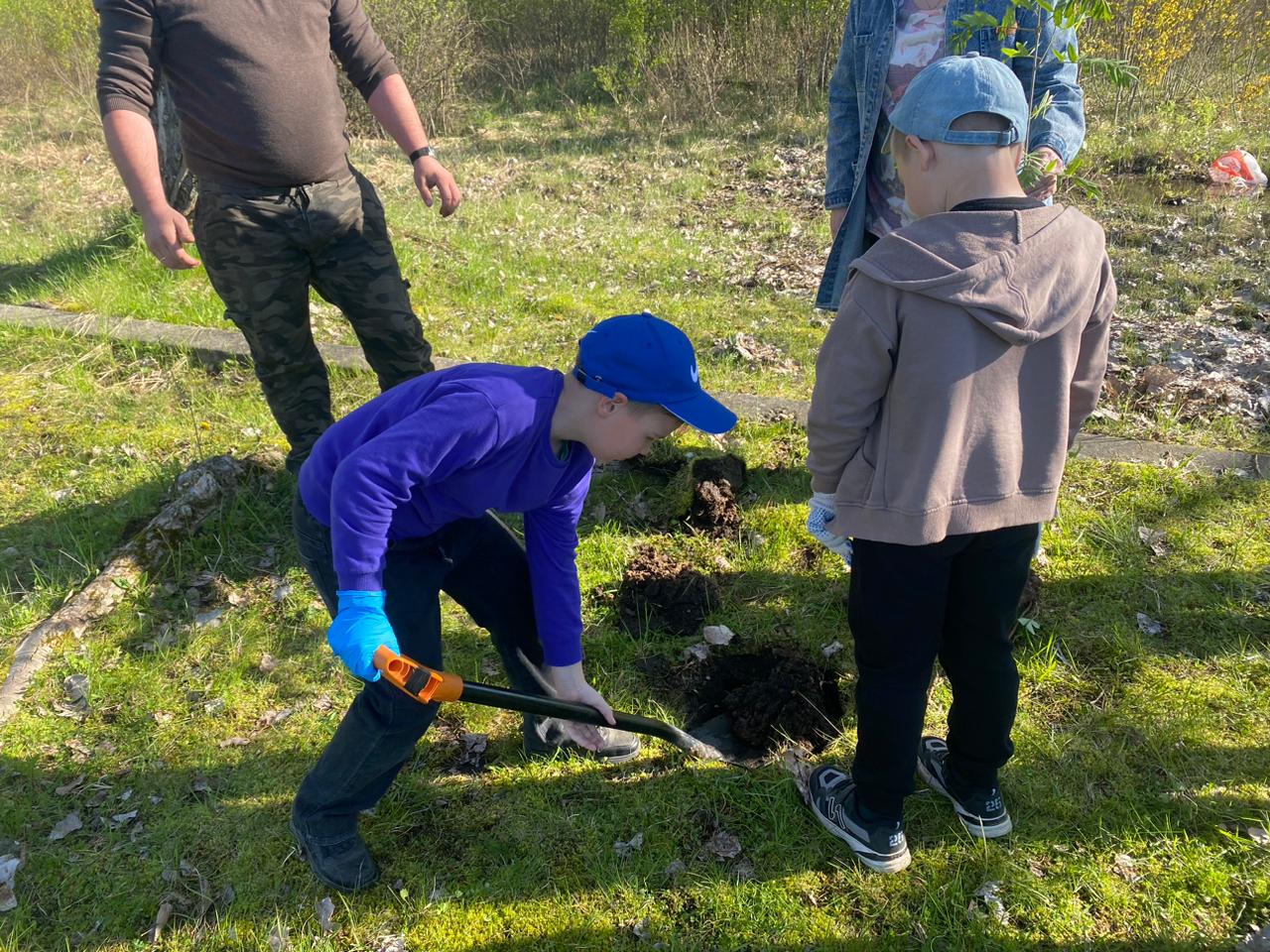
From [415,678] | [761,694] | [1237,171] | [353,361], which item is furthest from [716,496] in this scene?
[1237,171]

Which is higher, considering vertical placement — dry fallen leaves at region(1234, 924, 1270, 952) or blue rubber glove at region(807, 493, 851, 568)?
blue rubber glove at region(807, 493, 851, 568)

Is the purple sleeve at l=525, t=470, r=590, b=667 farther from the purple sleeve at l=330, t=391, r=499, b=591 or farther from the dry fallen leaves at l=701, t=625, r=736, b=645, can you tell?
the dry fallen leaves at l=701, t=625, r=736, b=645

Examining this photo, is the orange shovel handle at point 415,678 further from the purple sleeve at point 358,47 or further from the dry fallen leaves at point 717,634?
the purple sleeve at point 358,47

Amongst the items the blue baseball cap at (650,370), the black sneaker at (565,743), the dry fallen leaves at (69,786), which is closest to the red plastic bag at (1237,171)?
the black sneaker at (565,743)

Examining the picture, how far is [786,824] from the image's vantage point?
2.59 m

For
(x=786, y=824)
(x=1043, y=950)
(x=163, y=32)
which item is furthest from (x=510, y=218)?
(x=1043, y=950)

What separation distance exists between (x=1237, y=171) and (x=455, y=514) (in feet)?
28.2

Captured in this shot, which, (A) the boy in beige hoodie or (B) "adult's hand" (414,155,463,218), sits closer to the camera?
(A) the boy in beige hoodie

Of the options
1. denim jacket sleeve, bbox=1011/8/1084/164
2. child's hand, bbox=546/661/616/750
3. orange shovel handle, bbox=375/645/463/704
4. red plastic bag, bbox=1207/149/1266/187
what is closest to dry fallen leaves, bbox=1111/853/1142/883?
child's hand, bbox=546/661/616/750

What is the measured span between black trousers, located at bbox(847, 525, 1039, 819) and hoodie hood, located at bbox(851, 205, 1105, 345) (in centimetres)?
51

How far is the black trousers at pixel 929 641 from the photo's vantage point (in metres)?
1.94

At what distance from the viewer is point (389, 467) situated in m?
1.87

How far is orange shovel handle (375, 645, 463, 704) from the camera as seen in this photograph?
1.89 m

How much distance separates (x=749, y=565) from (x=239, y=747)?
207 centimetres
